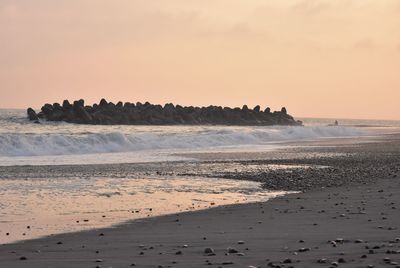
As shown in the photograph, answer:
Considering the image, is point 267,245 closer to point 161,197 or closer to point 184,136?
point 161,197

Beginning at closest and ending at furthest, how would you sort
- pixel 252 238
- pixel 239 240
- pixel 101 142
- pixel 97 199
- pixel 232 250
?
1. pixel 232 250
2. pixel 239 240
3. pixel 252 238
4. pixel 97 199
5. pixel 101 142

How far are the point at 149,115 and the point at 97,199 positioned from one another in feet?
213

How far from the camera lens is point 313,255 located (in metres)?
7.48

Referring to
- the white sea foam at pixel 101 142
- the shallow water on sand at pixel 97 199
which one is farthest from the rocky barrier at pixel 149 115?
the shallow water on sand at pixel 97 199

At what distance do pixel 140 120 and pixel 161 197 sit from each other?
6280 centimetres

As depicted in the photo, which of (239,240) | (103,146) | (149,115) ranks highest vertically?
(149,115)

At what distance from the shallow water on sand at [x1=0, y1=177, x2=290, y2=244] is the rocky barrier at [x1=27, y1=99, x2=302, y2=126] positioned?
171 ft

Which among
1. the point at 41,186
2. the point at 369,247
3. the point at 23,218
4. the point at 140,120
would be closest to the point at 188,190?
the point at 41,186

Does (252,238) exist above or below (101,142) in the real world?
below

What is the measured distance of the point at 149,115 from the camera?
78.8 meters

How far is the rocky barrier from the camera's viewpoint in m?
72.1

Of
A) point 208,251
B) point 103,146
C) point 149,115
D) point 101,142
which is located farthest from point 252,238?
point 149,115

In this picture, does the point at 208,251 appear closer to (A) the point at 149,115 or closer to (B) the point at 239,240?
(B) the point at 239,240

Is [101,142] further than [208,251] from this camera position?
Yes
